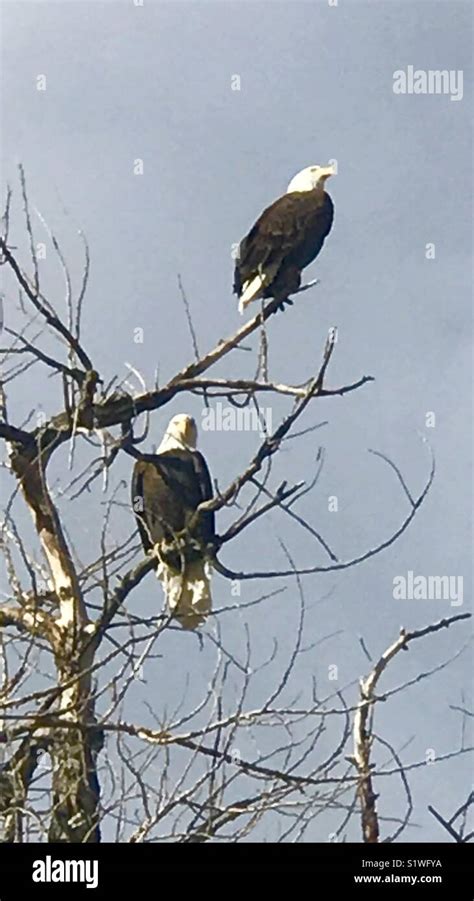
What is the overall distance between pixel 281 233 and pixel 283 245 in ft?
0.30

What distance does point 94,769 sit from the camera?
3.76 meters

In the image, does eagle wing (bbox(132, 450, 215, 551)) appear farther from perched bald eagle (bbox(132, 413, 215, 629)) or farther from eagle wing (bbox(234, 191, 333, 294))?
eagle wing (bbox(234, 191, 333, 294))

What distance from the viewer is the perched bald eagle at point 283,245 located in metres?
5.41

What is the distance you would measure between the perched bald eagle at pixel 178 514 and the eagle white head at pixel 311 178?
1.11 metres

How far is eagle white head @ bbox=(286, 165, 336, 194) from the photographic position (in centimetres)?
626

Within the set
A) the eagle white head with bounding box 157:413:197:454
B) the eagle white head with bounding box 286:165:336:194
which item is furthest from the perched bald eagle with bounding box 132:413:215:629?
the eagle white head with bounding box 286:165:336:194

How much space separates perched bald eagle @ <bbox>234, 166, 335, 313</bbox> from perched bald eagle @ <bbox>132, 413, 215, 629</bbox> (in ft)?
1.77

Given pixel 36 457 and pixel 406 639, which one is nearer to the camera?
pixel 406 639

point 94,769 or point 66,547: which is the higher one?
point 66,547

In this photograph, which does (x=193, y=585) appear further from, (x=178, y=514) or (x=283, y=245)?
(x=283, y=245)
